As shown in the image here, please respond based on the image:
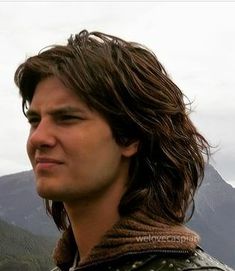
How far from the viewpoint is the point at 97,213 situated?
4957 millimetres

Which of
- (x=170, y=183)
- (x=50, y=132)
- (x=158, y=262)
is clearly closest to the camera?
(x=158, y=262)

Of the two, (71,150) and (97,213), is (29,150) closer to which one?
(71,150)

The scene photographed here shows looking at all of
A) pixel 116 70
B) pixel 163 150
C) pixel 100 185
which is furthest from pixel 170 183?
pixel 116 70

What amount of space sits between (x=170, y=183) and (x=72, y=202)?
33.8 inches

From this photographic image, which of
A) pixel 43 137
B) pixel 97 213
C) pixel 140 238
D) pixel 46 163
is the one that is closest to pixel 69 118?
pixel 43 137

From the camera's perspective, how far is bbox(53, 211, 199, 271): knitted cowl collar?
445 centimetres

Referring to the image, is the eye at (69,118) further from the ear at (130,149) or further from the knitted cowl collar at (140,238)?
the knitted cowl collar at (140,238)

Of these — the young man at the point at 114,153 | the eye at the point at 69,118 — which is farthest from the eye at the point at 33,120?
the eye at the point at 69,118

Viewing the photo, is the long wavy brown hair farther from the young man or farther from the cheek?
the cheek

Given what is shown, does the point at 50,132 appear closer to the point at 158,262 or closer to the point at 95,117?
the point at 95,117

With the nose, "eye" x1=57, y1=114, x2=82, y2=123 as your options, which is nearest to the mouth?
the nose

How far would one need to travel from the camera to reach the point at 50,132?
4.80m

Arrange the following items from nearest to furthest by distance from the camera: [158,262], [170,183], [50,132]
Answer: [158,262] → [50,132] → [170,183]

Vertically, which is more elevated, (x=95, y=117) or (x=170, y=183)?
(x=95, y=117)
